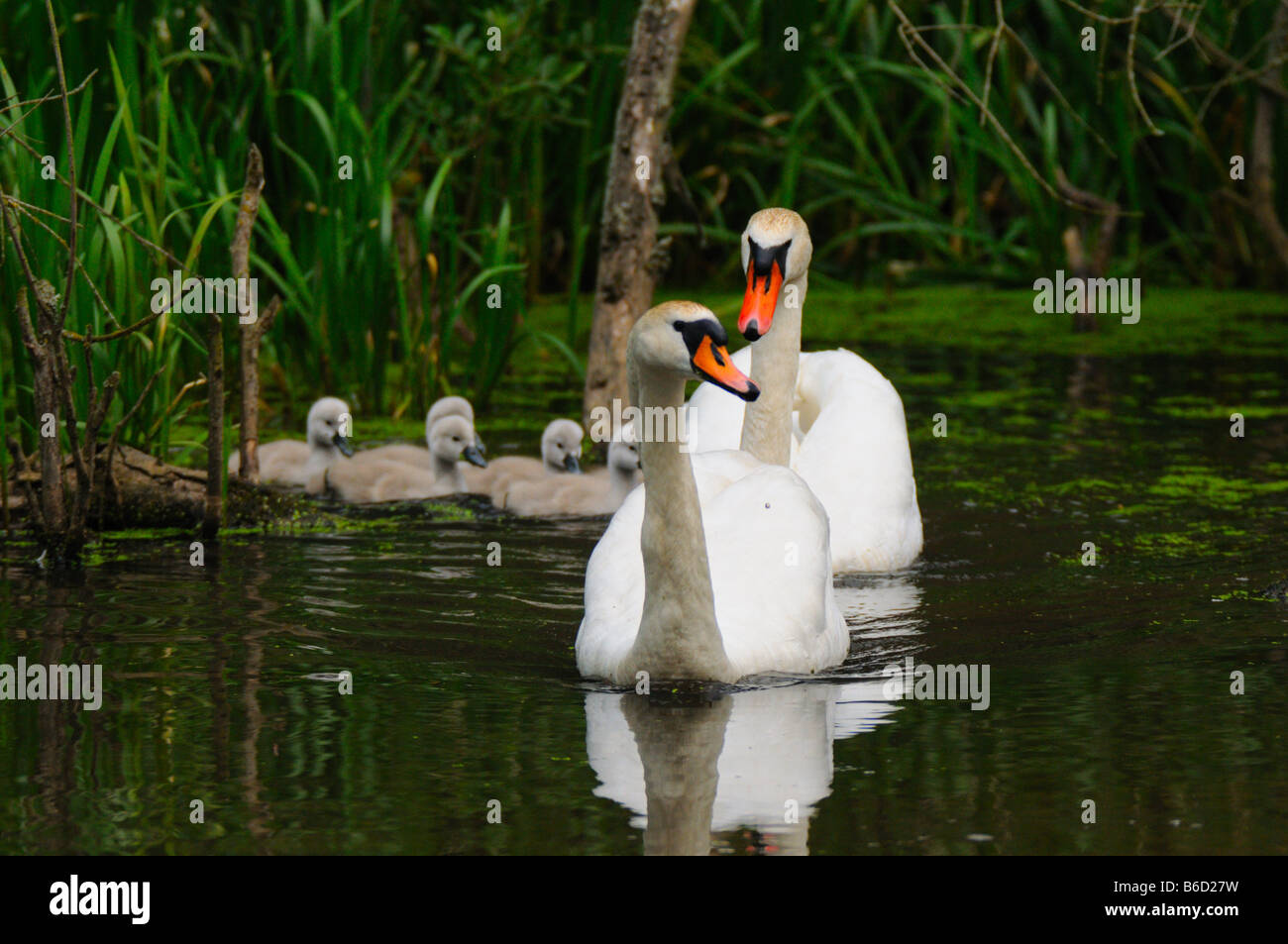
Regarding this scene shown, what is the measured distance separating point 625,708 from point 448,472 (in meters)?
3.23

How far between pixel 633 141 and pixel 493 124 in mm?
2193

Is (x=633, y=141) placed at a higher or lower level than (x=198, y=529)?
higher

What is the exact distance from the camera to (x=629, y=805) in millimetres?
4070

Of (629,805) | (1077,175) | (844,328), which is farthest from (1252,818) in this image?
(1077,175)

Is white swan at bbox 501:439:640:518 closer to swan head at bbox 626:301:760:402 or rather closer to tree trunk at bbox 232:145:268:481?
tree trunk at bbox 232:145:268:481

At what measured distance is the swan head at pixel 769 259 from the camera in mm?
5938

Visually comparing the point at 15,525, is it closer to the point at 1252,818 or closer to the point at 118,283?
the point at 118,283

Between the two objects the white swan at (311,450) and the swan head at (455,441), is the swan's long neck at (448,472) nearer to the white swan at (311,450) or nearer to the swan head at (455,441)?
the swan head at (455,441)

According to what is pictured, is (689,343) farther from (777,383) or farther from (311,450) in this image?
(311,450)

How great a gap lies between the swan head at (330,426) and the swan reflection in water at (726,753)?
3.07 metres

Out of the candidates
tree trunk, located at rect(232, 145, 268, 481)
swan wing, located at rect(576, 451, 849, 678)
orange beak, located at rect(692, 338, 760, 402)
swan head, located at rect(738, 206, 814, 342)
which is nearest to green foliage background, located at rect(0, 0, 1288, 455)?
tree trunk, located at rect(232, 145, 268, 481)

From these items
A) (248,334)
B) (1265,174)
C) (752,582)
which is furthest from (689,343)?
→ (1265,174)

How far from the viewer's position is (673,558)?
4.84 meters
